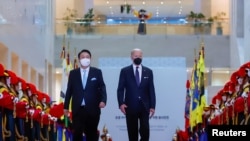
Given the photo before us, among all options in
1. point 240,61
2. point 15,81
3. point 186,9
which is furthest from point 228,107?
point 186,9

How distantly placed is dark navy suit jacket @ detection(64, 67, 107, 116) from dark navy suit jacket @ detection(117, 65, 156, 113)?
2.94 ft

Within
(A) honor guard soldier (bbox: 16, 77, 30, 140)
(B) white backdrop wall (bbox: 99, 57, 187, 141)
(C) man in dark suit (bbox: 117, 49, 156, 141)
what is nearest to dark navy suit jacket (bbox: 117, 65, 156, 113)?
(C) man in dark suit (bbox: 117, 49, 156, 141)

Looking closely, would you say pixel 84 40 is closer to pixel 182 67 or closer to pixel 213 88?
pixel 213 88

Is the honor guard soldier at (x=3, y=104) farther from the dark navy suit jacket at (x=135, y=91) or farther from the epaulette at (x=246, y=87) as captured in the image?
the epaulette at (x=246, y=87)

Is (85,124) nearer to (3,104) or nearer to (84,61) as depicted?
(84,61)

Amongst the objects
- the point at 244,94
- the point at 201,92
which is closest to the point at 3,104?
the point at 244,94

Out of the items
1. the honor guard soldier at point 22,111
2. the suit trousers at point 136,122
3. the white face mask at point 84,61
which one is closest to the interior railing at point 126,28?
the honor guard soldier at point 22,111

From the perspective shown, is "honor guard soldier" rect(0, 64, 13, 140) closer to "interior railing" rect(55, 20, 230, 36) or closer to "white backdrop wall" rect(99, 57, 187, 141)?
"white backdrop wall" rect(99, 57, 187, 141)

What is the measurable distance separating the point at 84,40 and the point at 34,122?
809 inches

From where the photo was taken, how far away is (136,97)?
38.5 ft

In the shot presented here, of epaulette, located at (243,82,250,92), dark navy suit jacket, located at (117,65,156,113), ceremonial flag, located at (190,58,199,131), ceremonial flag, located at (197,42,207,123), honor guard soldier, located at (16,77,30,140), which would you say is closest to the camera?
epaulette, located at (243,82,250,92)

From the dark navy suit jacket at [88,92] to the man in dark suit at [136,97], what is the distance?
2.87 ft

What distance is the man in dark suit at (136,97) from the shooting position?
1150 centimetres

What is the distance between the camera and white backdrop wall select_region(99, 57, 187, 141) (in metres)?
21.8
